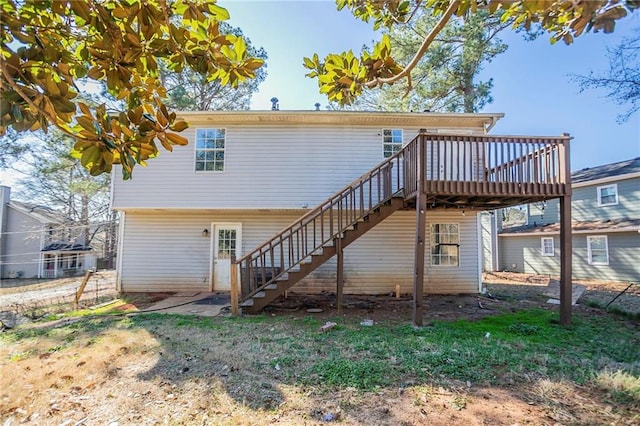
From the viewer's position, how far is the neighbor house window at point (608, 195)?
1372 cm

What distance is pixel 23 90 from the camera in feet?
5.35

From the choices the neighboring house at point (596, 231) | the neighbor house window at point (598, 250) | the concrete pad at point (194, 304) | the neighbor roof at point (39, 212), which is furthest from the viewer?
the neighbor roof at point (39, 212)

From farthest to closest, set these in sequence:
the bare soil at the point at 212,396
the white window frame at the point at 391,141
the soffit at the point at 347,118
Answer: the white window frame at the point at 391,141
the soffit at the point at 347,118
the bare soil at the point at 212,396

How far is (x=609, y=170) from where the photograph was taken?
48.9 feet

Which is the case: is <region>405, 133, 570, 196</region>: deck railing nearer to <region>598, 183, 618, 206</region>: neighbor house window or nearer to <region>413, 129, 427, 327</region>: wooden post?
<region>413, 129, 427, 327</region>: wooden post

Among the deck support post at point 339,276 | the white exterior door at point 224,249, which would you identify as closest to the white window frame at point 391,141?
the deck support post at point 339,276

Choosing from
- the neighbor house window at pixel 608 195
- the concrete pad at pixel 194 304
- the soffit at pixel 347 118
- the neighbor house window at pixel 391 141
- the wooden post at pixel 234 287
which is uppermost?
the soffit at pixel 347 118

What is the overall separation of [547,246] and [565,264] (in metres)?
11.8

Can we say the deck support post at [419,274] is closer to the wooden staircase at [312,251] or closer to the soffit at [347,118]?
the wooden staircase at [312,251]

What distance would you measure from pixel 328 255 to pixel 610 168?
54.4 feet

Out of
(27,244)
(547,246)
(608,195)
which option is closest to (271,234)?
(547,246)

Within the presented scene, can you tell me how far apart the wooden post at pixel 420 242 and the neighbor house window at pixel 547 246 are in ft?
44.4

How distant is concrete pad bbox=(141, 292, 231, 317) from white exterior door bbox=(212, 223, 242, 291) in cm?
48

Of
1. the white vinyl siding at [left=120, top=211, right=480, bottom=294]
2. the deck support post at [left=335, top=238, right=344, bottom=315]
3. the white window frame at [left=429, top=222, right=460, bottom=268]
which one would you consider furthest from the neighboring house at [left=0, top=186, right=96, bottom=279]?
the white window frame at [left=429, top=222, right=460, bottom=268]
